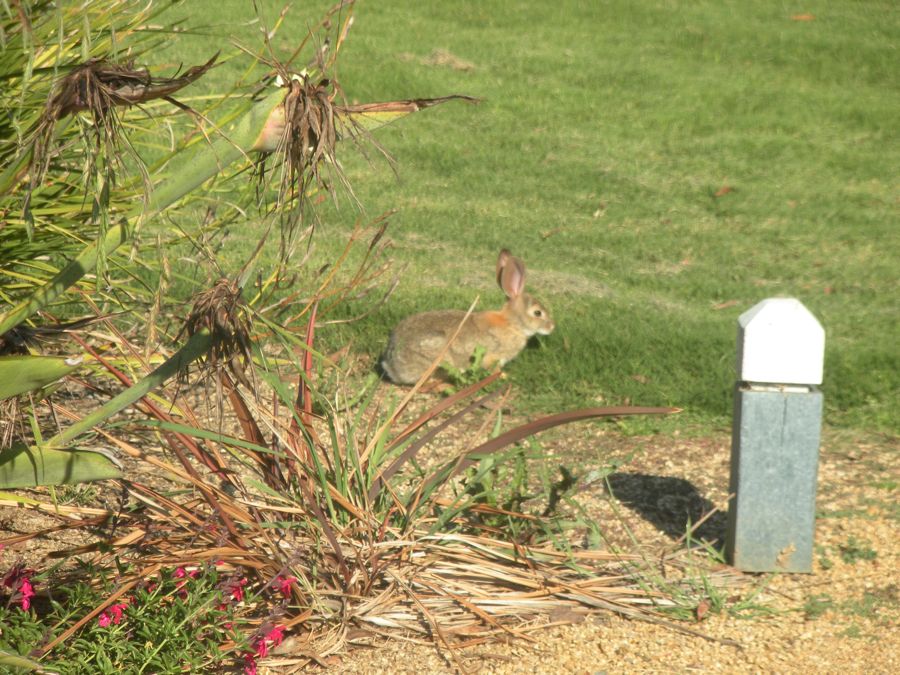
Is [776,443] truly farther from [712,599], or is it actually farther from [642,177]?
[642,177]

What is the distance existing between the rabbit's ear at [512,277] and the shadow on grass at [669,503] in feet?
6.65

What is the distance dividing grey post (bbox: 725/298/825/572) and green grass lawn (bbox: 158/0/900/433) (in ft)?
4.61

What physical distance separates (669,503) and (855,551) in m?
0.77

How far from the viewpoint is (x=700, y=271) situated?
8.00 metres

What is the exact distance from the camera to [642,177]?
10297 millimetres

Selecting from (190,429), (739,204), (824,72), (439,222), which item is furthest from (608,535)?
(824,72)

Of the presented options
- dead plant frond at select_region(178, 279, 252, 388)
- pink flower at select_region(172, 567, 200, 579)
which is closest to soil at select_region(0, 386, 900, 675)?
pink flower at select_region(172, 567, 200, 579)

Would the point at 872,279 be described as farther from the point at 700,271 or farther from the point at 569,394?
the point at 569,394

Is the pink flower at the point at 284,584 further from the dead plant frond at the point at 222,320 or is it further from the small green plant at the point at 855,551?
the small green plant at the point at 855,551

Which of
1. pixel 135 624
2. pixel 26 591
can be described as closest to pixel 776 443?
pixel 135 624

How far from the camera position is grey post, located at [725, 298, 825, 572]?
3.80m

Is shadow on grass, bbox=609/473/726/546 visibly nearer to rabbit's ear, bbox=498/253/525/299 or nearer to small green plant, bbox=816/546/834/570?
small green plant, bbox=816/546/834/570

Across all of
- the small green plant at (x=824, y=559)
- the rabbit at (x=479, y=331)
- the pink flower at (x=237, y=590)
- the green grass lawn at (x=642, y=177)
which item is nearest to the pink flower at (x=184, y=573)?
the pink flower at (x=237, y=590)

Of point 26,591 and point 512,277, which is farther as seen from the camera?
point 512,277
